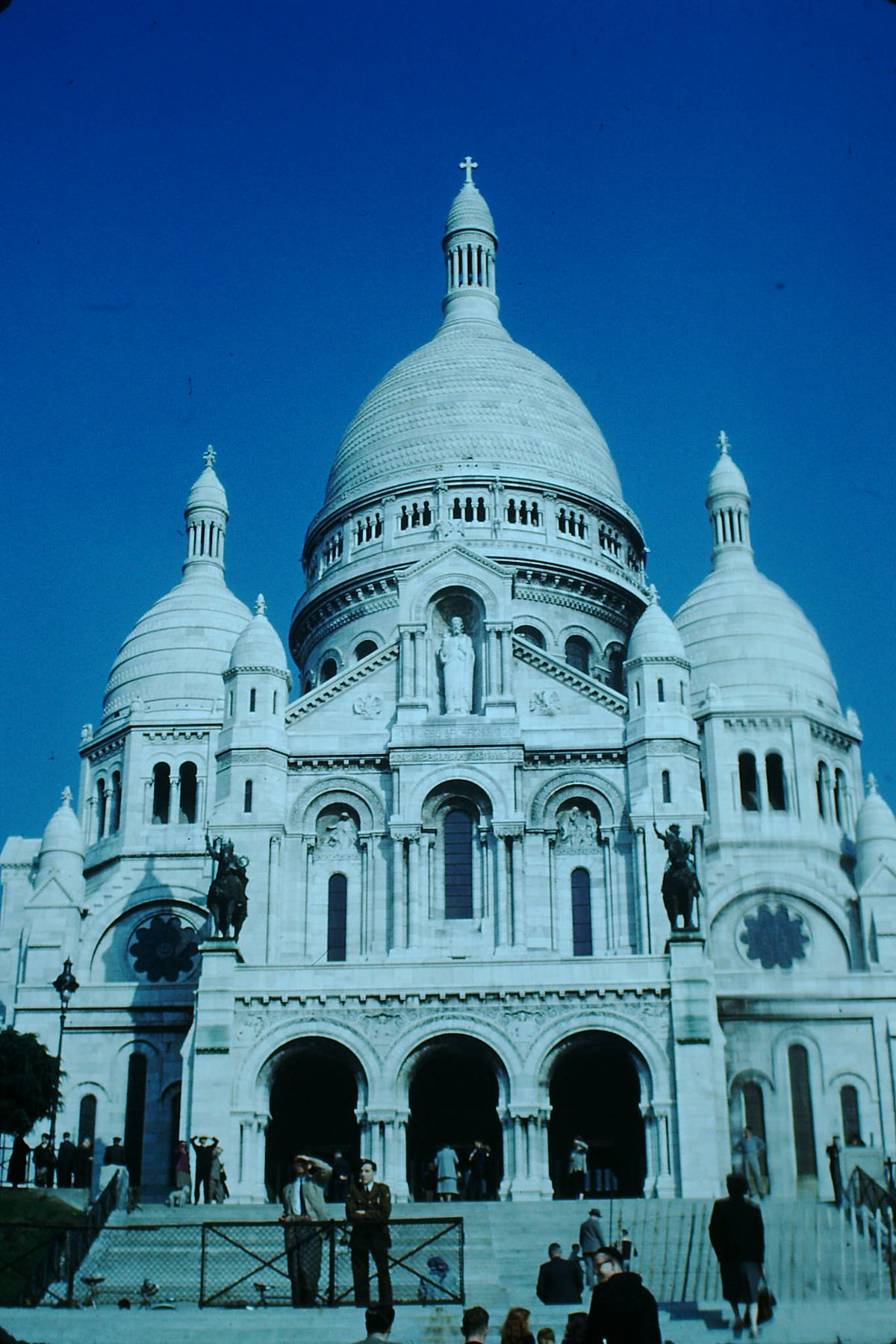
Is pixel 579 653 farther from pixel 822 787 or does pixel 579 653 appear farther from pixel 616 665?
pixel 822 787

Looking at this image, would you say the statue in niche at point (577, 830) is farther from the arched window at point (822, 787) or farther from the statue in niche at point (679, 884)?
the arched window at point (822, 787)

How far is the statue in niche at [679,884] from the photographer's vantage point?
45.6 m

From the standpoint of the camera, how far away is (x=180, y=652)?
213 ft

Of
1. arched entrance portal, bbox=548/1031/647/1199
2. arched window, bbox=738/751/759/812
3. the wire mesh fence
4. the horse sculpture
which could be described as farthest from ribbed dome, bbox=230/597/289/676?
the wire mesh fence

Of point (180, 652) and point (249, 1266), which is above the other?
point (180, 652)

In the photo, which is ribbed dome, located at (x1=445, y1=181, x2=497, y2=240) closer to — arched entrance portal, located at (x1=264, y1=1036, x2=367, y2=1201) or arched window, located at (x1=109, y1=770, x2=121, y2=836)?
arched window, located at (x1=109, y1=770, x2=121, y2=836)

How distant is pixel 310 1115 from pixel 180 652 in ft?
70.3

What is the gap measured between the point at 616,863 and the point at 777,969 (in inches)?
353

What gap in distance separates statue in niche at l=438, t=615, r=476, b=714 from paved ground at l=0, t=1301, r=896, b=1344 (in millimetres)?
28139

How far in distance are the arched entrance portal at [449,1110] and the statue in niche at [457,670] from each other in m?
10.3

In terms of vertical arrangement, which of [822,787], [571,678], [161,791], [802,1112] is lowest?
[802,1112]

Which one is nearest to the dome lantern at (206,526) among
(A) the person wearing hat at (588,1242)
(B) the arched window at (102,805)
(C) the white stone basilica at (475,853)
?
(C) the white stone basilica at (475,853)

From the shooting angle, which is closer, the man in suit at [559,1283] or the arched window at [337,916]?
the man in suit at [559,1283]

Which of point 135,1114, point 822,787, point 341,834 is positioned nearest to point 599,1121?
point 341,834
